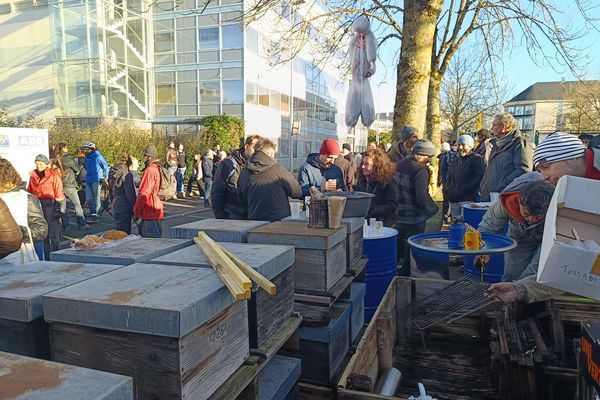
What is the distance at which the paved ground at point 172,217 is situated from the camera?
31.9ft

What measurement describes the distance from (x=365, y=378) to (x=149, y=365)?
3.41 feet

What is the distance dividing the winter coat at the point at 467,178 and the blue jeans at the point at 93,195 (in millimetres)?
8427

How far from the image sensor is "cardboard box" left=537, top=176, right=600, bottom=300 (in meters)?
1.87

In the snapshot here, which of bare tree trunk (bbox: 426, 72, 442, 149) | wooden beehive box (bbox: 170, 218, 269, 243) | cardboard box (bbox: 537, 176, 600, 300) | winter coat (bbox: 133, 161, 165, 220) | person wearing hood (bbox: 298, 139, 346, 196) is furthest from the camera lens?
bare tree trunk (bbox: 426, 72, 442, 149)

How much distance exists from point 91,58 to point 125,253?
900 inches

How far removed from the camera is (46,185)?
7492 millimetres

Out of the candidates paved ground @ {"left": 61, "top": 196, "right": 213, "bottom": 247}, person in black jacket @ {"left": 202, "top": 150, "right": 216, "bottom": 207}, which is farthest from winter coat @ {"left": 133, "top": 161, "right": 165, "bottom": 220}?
person in black jacket @ {"left": 202, "top": 150, "right": 216, "bottom": 207}

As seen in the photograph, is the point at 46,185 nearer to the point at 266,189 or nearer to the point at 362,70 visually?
the point at 266,189

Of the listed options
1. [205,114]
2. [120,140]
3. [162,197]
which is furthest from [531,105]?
[162,197]

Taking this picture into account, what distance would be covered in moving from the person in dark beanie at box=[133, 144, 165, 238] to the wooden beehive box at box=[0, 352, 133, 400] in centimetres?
560

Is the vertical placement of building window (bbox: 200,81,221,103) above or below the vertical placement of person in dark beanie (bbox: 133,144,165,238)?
above

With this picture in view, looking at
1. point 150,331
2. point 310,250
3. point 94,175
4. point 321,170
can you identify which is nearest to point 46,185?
point 94,175

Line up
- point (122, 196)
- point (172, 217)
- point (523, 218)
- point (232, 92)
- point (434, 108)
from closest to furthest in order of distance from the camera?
point (523, 218) → point (122, 196) → point (172, 217) → point (434, 108) → point (232, 92)

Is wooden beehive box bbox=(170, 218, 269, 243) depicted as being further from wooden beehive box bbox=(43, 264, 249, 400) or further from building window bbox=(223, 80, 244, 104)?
building window bbox=(223, 80, 244, 104)
